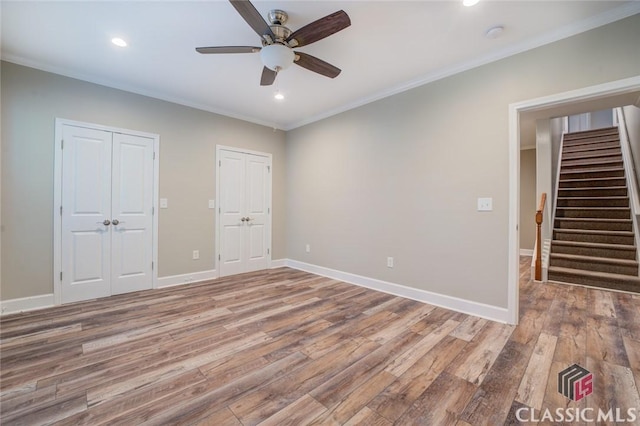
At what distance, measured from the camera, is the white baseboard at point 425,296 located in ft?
8.87

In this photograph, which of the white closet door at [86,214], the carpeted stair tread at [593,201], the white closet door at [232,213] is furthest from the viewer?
the carpeted stair tread at [593,201]

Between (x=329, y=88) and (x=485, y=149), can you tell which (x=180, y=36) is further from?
(x=485, y=149)

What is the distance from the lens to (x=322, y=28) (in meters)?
1.94

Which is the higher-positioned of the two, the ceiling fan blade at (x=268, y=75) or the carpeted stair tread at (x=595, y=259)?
the ceiling fan blade at (x=268, y=75)

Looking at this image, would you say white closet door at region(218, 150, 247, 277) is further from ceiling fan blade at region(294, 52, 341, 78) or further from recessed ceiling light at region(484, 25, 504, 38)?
Result: recessed ceiling light at region(484, 25, 504, 38)

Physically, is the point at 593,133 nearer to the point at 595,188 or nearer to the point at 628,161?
the point at 628,161

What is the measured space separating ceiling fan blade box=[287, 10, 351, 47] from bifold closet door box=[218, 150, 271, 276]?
109 inches

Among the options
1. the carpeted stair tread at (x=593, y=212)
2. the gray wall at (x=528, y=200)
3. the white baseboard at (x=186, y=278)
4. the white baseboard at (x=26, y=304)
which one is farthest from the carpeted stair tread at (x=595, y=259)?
the white baseboard at (x=26, y=304)

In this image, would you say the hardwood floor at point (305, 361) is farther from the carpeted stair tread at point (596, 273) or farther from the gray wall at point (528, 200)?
the gray wall at point (528, 200)

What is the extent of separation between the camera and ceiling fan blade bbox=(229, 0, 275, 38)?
1.69 meters

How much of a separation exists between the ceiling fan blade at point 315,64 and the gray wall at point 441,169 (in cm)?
137

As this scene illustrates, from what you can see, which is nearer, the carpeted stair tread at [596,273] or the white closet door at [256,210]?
the carpeted stair tread at [596,273]

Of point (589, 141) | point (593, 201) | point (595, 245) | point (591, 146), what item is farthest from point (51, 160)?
point (589, 141)

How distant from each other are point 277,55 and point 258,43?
2.39 ft
